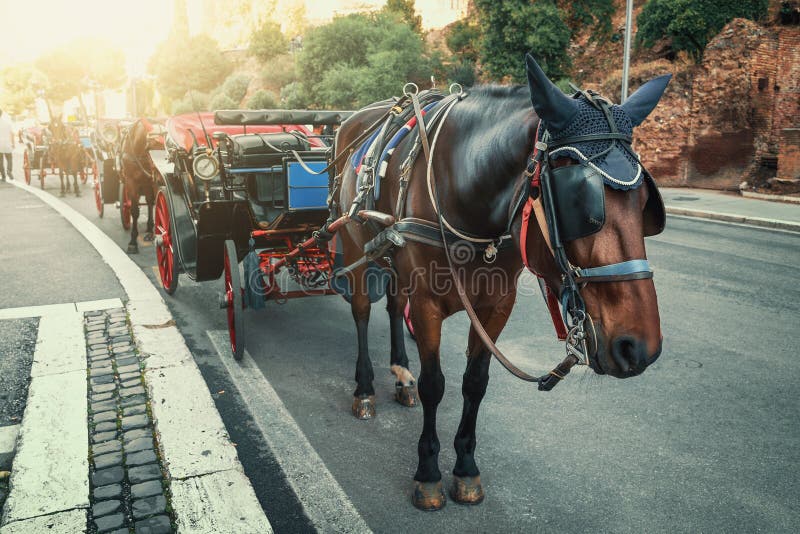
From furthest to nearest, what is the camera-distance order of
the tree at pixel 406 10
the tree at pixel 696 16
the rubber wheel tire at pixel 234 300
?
the tree at pixel 406 10 → the tree at pixel 696 16 → the rubber wheel tire at pixel 234 300

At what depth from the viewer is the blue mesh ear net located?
224 centimetres

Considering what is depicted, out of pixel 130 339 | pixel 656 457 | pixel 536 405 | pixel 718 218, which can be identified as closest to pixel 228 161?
pixel 130 339

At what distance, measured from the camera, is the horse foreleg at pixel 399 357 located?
4.58 metres

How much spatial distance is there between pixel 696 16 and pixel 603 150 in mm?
21347

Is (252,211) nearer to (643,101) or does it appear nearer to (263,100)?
(643,101)

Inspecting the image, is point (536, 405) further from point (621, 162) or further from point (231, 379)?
point (621, 162)

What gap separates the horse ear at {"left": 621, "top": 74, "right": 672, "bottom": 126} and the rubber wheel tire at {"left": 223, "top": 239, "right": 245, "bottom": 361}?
3465 millimetres

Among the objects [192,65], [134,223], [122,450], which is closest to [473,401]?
[122,450]

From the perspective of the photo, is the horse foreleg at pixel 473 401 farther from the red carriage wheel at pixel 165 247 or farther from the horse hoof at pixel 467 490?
the red carriage wheel at pixel 165 247

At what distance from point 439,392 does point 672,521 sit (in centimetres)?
129

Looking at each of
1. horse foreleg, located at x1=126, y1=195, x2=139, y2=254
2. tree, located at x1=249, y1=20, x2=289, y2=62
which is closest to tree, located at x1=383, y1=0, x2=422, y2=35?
tree, located at x1=249, y1=20, x2=289, y2=62

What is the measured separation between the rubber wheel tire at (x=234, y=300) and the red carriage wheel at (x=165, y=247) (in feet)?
4.17

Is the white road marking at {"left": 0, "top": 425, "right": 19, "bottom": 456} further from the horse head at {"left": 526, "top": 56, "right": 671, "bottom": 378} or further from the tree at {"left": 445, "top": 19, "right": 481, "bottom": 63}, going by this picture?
the tree at {"left": 445, "top": 19, "right": 481, "bottom": 63}

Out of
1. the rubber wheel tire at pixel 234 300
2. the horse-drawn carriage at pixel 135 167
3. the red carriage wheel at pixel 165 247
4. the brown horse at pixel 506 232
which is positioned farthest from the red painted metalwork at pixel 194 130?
the brown horse at pixel 506 232
